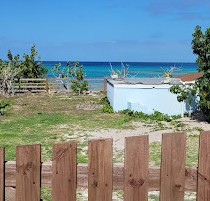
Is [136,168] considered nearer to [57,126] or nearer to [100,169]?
[100,169]

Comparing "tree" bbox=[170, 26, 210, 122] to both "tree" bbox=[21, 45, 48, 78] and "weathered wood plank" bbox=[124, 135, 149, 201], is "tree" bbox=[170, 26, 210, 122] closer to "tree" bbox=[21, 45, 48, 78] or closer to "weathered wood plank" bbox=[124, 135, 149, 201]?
"weathered wood plank" bbox=[124, 135, 149, 201]

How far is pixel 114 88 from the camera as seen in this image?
15680 millimetres

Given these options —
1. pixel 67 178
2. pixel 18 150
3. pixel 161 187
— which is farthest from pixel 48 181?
pixel 161 187

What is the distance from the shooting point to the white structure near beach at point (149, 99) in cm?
1501

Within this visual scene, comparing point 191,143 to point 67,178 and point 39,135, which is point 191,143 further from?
point 67,178

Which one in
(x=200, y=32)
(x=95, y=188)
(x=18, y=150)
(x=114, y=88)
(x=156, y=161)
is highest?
(x=200, y=32)

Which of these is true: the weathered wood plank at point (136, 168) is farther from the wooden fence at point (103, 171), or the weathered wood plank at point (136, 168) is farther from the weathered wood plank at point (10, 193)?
the weathered wood plank at point (10, 193)

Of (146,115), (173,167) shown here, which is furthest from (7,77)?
(173,167)

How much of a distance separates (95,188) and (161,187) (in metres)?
0.36

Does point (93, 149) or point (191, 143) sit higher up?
point (93, 149)

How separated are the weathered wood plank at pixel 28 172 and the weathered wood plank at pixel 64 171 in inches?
3.4

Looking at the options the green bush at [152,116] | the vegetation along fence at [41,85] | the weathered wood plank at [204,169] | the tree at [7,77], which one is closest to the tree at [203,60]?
the green bush at [152,116]

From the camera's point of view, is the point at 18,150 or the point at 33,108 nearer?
the point at 18,150

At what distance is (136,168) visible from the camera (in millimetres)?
1918
